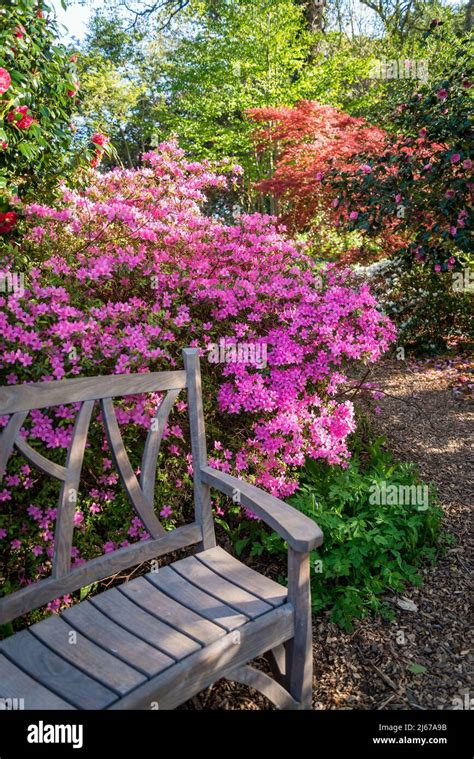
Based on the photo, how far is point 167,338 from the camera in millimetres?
2426

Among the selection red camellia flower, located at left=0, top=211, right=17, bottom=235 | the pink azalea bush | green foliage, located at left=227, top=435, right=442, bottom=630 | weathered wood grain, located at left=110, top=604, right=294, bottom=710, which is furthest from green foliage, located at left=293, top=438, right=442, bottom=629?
red camellia flower, located at left=0, top=211, right=17, bottom=235

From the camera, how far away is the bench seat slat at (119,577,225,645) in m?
1.47

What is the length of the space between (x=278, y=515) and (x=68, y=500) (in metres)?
0.63

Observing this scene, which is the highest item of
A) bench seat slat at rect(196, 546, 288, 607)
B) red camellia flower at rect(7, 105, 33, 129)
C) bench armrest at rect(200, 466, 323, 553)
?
red camellia flower at rect(7, 105, 33, 129)

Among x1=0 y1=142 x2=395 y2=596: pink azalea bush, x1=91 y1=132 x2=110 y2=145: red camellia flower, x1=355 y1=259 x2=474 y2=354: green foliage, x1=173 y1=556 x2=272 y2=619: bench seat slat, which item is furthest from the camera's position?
x1=355 y1=259 x2=474 y2=354: green foliage

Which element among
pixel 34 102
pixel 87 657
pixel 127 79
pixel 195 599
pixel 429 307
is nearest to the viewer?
pixel 87 657

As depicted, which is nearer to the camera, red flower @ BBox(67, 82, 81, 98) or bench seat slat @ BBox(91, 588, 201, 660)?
bench seat slat @ BBox(91, 588, 201, 660)

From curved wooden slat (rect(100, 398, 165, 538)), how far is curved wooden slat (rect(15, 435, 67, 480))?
185mm

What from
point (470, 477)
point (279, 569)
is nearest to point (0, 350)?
point (279, 569)

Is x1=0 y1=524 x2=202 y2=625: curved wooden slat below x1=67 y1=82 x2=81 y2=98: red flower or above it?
below

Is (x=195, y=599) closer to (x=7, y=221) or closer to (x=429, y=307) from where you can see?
(x=7, y=221)

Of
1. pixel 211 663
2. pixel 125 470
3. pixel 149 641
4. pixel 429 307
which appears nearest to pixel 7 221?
pixel 125 470

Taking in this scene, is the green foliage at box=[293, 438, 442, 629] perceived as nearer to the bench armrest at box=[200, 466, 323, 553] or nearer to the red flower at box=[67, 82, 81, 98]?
the bench armrest at box=[200, 466, 323, 553]
